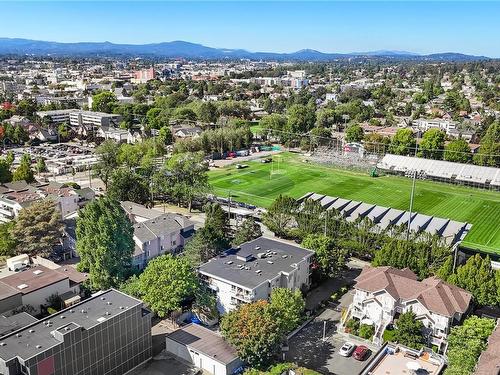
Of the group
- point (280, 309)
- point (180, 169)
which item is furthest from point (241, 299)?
point (180, 169)

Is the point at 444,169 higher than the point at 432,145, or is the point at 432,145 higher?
the point at 432,145

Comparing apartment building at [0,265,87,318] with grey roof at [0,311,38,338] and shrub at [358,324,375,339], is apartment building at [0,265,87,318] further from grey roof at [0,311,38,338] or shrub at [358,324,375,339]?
shrub at [358,324,375,339]

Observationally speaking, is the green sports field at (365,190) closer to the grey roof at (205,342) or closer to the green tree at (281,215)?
the green tree at (281,215)

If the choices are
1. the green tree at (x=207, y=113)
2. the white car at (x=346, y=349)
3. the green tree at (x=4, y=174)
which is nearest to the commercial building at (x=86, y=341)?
the white car at (x=346, y=349)

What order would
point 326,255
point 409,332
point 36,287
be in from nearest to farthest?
point 409,332
point 36,287
point 326,255

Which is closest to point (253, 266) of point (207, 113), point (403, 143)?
point (403, 143)

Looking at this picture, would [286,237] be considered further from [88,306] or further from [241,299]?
[88,306]

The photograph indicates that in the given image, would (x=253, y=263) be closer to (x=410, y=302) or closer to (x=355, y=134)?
(x=410, y=302)
